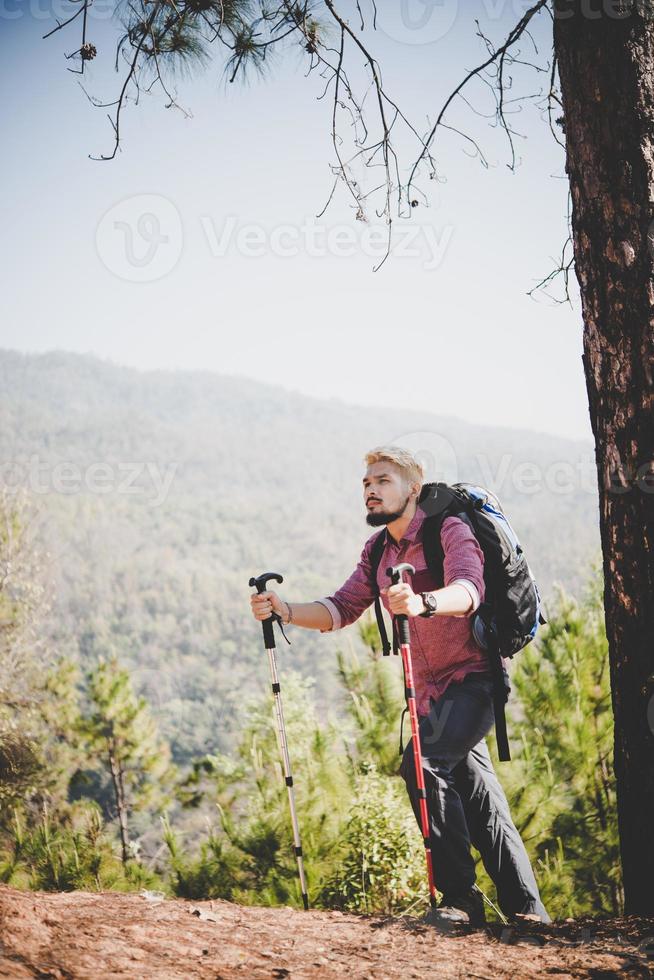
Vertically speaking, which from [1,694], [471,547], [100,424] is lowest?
[1,694]

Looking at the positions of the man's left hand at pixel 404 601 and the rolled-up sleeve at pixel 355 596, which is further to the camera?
the rolled-up sleeve at pixel 355 596

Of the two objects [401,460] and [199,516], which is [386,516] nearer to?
[401,460]

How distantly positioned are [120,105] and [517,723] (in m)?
6.09

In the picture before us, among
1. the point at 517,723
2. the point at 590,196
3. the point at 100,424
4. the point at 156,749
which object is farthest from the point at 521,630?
the point at 100,424

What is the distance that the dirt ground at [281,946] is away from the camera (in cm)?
176

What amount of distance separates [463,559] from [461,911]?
1143 mm

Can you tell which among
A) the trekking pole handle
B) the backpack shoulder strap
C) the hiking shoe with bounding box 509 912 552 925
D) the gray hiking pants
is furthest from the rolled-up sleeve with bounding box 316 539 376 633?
the hiking shoe with bounding box 509 912 552 925

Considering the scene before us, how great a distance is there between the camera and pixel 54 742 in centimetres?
1700

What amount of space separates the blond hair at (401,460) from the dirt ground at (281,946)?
60.9 inches

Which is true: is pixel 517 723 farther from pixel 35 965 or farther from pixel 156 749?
pixel 156 749

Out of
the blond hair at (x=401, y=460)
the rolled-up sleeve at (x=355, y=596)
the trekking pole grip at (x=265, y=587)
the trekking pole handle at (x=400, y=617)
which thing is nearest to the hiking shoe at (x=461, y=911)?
the trekking pole handle at (x=400, y=617)

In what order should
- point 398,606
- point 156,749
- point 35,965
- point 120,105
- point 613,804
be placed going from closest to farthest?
point 35,965 → point 398,606 → point 120,105 → point 613,804 → point 156,749

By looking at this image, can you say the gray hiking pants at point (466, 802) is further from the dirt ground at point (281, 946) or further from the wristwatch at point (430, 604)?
the wristwatch at point (430, 604)

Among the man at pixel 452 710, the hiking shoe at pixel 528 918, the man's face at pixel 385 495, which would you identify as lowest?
the hiking shoe at pixel 528 918
